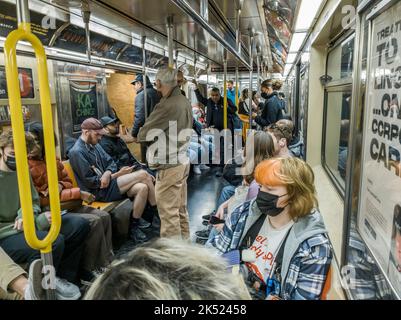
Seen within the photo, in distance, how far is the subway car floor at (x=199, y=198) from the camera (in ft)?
12.2

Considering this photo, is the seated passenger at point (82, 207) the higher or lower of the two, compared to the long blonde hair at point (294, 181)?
lower

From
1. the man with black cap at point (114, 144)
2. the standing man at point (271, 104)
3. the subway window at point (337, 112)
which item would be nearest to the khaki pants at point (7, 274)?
the man with black cap at point (114, 144)

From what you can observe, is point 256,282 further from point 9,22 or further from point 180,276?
point 9,22

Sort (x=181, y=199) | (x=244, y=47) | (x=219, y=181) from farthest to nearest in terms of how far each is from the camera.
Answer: (x=244, y=47) < (x=219, y=181) < (x=181, y=199)

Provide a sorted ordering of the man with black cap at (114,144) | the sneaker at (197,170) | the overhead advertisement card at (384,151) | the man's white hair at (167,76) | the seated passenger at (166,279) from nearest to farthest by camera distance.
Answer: the seated passenger at (166,279), the overhead advertisement card at (384,151), the man's white hair at (167,76), the man with black cap at (114,144), the sneaker at (197,170)

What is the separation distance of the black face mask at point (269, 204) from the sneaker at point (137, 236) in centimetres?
223

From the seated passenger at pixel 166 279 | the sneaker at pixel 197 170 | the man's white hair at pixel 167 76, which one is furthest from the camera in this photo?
the sneaker at pixel 197 170

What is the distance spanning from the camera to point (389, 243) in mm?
1142

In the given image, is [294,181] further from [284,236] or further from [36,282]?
[36,282]

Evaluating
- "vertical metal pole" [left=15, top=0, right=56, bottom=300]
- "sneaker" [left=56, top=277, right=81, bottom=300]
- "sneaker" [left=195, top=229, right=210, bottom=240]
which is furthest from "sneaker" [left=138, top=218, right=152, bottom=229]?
"vertical metal pole" [left=15, top=0, right=56, bottom=300]

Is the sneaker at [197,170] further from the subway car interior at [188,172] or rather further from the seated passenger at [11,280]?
the seated passenger at [11,280]

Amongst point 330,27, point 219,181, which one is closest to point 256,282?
point 330,27

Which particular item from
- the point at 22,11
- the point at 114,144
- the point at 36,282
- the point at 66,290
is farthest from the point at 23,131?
the point at 114,144

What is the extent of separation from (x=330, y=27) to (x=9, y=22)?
3210mm
